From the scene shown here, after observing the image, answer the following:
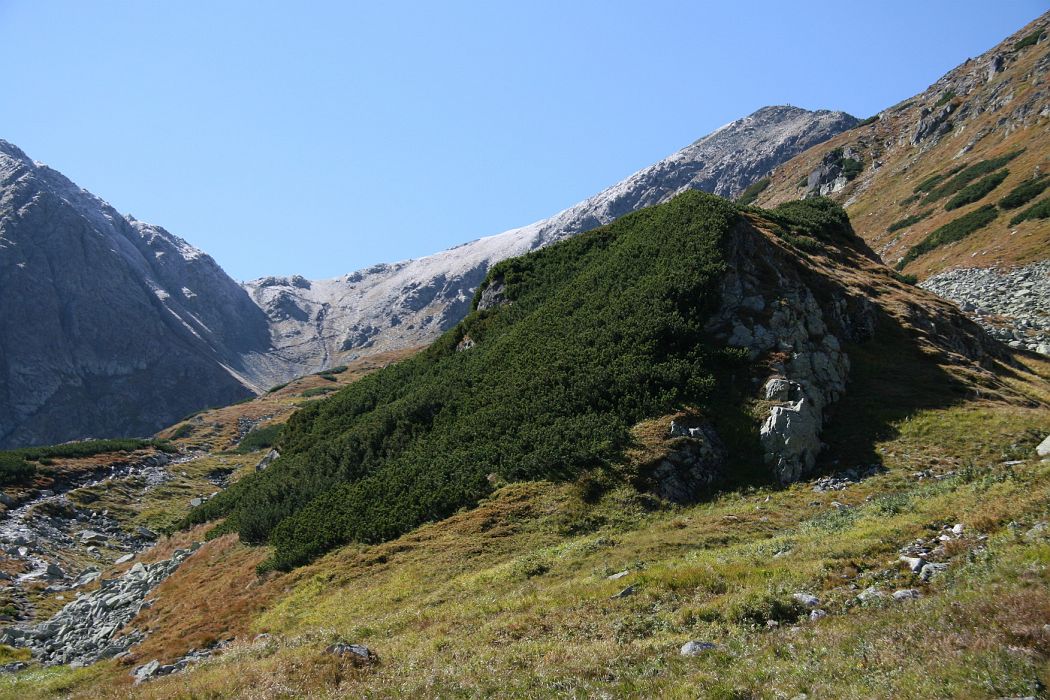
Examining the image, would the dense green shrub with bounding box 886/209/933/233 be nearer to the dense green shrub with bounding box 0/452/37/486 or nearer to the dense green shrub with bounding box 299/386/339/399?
the dense green shrub with bounding box 299/386/339/399

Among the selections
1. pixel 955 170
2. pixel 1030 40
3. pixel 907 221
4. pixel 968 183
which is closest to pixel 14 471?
pixel 907 221

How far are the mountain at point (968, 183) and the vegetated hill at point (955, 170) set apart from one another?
189mm

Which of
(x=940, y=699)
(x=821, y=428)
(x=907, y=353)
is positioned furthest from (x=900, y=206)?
(x=940, y=699)

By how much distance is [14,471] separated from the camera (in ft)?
174

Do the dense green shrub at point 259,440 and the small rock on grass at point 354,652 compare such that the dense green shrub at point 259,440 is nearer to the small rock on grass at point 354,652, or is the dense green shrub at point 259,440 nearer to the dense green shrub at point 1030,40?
the small rock on grass at point 354,652

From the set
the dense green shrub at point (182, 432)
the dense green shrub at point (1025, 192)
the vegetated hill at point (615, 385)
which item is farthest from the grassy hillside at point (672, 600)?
the dense green shrub at point (182, 432)

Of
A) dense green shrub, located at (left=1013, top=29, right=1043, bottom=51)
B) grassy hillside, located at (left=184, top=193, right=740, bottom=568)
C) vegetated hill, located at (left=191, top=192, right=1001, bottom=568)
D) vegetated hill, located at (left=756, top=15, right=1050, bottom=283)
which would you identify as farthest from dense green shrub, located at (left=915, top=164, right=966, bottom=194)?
grassy hillside, located at (left=184, top=193, right=740, bottom=568)

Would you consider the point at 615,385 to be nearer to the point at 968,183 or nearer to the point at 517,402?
the point at 517,402

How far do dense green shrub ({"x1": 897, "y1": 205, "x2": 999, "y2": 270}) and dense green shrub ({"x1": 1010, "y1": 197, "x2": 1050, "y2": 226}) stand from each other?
3.67 m

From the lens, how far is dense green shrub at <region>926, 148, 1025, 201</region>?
2943 inches

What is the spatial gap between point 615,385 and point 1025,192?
197ft

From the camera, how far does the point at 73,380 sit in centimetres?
18212

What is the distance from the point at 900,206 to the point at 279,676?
96710 mm

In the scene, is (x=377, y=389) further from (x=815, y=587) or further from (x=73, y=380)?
(x=73, y=380)
